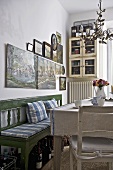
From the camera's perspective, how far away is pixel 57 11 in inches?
183

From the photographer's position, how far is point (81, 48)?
505 centimetres

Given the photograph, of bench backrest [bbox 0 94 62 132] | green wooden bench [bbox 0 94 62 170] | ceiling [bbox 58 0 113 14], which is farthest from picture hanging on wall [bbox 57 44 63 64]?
bench backrest [bbox 0 94 62 132]

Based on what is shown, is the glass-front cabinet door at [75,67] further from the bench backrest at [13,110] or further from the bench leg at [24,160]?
the bench leg at [24,160]

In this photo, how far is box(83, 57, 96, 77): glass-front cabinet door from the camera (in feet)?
16.2

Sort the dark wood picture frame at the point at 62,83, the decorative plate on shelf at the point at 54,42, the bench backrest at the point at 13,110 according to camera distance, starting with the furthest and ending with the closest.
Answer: the dark wood picture frame at the point at 62,83 < the decorative plate on shelf at the point at 54,42 < the bench backrest at the point at 13,110

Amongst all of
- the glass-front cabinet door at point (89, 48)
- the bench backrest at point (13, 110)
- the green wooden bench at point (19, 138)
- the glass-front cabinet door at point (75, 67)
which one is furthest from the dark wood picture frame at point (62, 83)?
the bench backrest at point (13, 110)

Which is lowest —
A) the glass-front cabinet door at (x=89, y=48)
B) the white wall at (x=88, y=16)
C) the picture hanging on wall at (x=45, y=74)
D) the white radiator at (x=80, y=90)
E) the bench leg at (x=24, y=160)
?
the bench leg at (x=24, y=160)

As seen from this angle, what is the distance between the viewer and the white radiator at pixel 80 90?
5.07m

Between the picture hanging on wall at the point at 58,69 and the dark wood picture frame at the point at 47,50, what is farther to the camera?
the picture hanging on wall at the point at 58,69

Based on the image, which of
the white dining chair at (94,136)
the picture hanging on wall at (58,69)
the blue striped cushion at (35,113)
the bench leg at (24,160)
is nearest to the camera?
the white dining chair at (94,136)

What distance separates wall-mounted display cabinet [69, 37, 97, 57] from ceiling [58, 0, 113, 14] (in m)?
0.77

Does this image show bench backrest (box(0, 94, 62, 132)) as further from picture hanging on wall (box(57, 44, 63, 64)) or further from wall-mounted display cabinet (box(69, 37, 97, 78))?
wall-mounted display cabinet (box(69, 37, 97, 78))

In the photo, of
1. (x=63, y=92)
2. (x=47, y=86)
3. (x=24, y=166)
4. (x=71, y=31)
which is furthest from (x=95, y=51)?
(x=24, y=166)

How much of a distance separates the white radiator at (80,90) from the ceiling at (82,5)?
6.30ft
